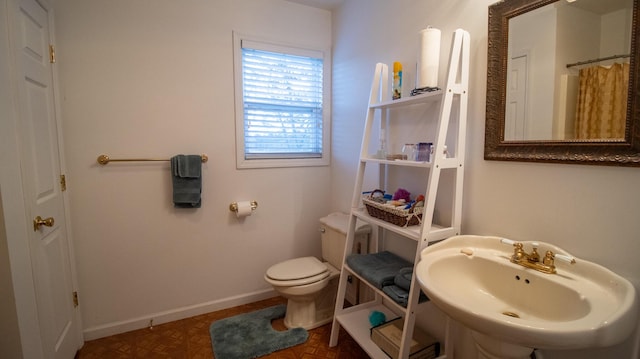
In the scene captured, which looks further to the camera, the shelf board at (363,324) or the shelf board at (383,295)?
the shelf board at (363,324)

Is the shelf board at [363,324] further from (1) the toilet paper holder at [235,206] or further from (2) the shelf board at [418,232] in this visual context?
(1) the toilet paper holder at [235,206]

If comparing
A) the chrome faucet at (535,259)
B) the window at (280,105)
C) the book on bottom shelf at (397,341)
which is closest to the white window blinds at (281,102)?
the window at (280,105)

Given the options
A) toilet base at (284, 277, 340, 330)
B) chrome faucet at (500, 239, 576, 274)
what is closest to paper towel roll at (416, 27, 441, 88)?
chrome faucet at (500, 239, 576, 274)

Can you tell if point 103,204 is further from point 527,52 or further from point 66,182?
point 527,52

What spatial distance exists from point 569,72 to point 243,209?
2063 mm

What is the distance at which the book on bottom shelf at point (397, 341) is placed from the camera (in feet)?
5.10

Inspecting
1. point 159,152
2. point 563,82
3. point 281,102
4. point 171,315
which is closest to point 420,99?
point 563,82

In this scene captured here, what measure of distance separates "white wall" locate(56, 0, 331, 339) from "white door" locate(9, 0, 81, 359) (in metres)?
0.14

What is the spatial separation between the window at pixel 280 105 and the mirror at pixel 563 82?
1.53 m

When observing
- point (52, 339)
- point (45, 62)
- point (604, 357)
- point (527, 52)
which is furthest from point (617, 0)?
point (52, 339)

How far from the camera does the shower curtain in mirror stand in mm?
985

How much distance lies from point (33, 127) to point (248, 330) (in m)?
1.72

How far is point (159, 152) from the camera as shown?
7.02 feet

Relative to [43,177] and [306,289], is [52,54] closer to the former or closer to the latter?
[43,177]
